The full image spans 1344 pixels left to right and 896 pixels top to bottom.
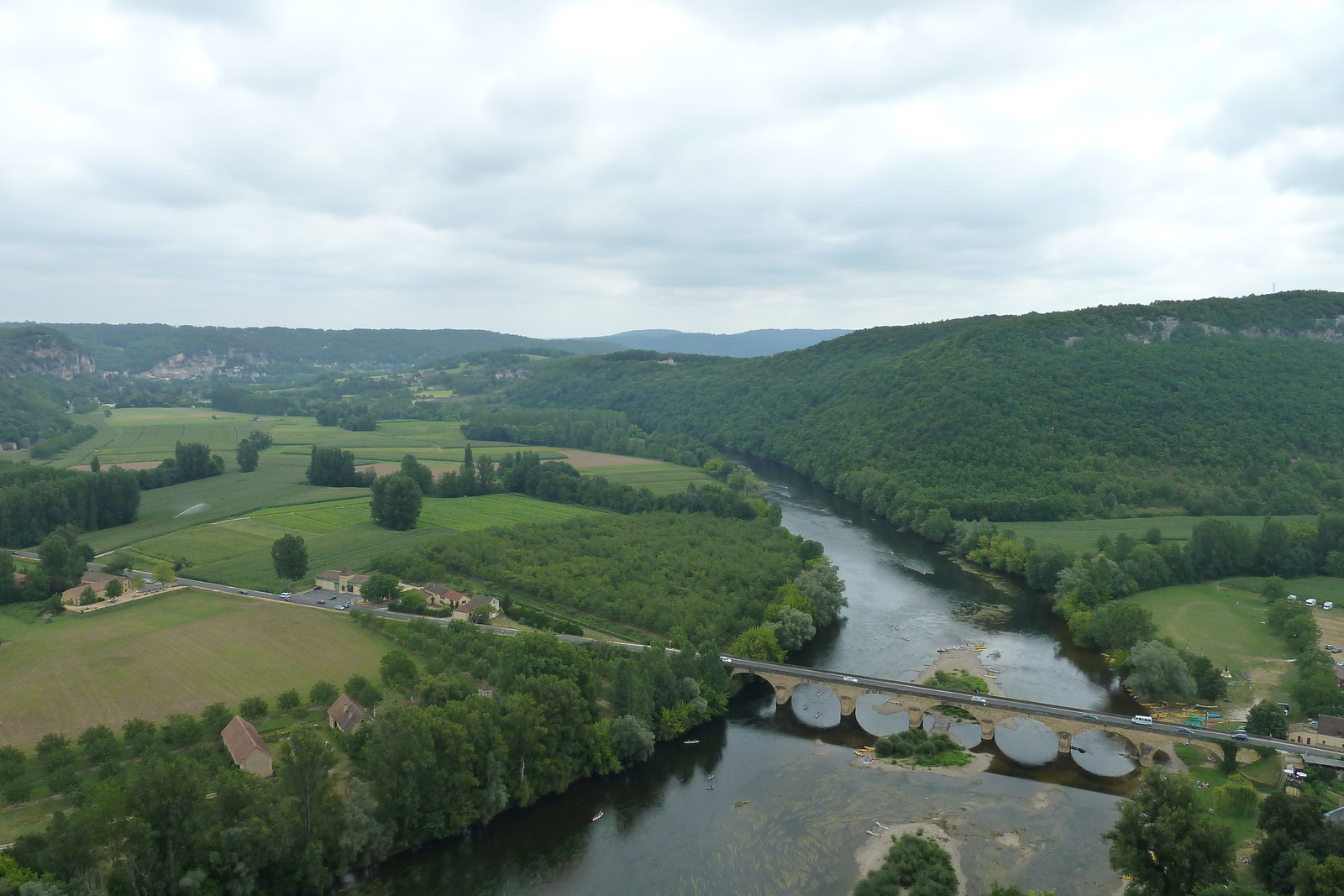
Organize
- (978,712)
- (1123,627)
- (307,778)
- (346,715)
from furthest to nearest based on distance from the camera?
(1123,627) → (978,712) → (346,715) → (307,778)

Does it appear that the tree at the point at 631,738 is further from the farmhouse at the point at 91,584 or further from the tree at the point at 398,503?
the tree at the point at 398,503

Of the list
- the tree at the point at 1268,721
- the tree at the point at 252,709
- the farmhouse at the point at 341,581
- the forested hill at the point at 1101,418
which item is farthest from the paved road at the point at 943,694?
the forested hill at the point at 1101,418

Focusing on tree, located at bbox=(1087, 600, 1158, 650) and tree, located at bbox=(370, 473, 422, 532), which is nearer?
tree, located at bbox=(1087, 600, 1158, 650)

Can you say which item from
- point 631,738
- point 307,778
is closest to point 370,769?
point 307,778

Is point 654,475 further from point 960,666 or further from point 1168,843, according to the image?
point 1168,843

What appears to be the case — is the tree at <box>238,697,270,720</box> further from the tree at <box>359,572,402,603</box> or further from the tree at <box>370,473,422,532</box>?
the tree at <box>370,473,422,532</box>

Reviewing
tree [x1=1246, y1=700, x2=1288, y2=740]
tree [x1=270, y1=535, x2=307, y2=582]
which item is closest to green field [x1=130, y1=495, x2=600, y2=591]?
tree [x1=270, y1=535, x2=307, y2=582]

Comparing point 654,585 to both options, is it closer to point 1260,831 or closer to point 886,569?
point 886,569
